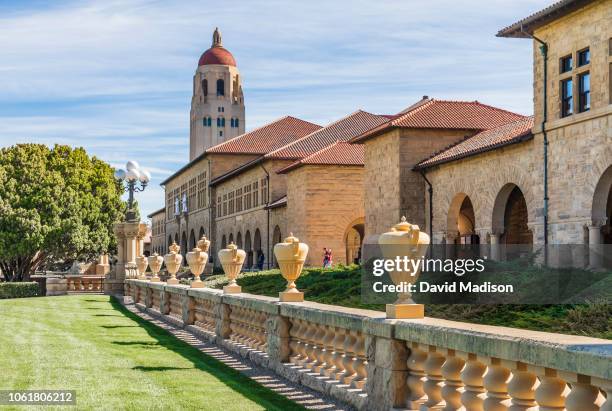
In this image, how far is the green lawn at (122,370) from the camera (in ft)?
31.9

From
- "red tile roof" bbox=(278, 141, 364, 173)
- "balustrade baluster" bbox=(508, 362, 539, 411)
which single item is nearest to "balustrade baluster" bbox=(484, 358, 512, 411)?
"balustrade baluster" bbox=(508, 362, 539, 411)

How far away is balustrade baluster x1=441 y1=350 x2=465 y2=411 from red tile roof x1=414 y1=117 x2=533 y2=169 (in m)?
25.2

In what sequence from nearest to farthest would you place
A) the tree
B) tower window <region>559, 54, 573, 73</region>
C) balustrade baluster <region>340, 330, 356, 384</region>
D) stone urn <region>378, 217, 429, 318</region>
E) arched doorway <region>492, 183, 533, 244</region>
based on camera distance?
1. stone urn <region>378, 217, 429, 318</region>
2. balustrade baluster <region>340, 330, 356, 384</region>
3. tower window <region>559, 54, 573, 73</region>
4. arched doorway <region>492, 183, 533, 244</region>
5. the tree

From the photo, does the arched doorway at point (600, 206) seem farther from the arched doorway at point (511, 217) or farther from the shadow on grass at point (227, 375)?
the shadow on grass at point (227, 375)

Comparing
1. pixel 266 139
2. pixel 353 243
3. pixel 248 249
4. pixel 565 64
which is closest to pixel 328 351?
pixel 565 64

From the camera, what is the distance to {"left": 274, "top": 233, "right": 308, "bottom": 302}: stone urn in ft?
41.4

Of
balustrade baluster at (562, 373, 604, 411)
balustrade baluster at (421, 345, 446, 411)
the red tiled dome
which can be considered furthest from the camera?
the red tiled dome

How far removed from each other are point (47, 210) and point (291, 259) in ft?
137

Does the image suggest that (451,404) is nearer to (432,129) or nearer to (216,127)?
(432,129)

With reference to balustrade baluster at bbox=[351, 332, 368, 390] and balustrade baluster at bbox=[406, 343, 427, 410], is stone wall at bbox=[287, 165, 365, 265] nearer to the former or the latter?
balustrade baluster at bbox=[351, 332, 368, 390]

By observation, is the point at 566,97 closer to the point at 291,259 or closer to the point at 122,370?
the point at 291,259

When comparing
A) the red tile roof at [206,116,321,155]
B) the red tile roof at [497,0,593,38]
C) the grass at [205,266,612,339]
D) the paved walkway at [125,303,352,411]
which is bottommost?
the paved walkway at [125,303,352,411]

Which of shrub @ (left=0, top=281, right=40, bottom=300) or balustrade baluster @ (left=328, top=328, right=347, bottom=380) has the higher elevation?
balustrade baluster @ (left=328, top=328, right=347, bottom=380)

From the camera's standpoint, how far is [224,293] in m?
16.8
